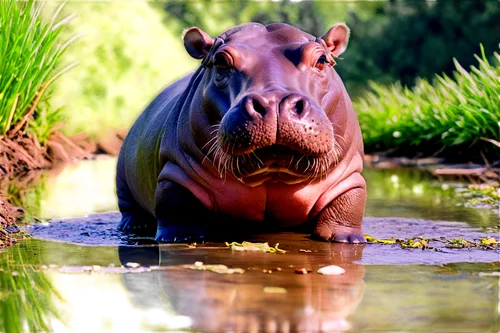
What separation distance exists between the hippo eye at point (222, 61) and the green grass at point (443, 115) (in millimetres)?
3110

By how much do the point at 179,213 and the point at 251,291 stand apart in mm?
1963

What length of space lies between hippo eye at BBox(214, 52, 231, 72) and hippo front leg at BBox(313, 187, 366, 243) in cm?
101

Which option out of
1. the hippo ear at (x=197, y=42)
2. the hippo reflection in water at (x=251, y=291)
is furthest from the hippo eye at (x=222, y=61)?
the hippo reflection in water at (x=251, y=291)

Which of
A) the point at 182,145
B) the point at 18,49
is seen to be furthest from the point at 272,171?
the point at 18,49

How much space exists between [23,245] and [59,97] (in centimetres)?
1147

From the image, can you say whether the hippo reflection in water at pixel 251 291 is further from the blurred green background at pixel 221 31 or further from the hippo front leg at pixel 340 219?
the blurred green background at pixel 221 31

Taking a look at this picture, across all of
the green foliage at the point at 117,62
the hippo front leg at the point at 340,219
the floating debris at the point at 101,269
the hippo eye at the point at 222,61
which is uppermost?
the green foliage at the point at 117,62

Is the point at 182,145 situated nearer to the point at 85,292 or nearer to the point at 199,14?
the point at 85,292

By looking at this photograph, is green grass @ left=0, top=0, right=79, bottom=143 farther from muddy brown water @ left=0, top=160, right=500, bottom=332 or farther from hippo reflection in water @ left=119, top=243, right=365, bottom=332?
hippo reflection in water @ left=119, top=243, right=365, bottom=332

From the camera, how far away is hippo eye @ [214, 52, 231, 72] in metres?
5.57

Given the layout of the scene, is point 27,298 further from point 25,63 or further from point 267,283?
point 25,63

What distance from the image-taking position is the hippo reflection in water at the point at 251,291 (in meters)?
3.39

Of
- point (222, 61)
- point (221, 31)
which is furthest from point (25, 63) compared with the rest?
point (221, 31)

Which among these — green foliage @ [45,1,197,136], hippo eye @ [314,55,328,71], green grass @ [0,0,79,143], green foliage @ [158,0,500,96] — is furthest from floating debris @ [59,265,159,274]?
green foliage @ [158,0,500,96]
